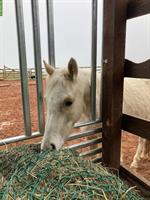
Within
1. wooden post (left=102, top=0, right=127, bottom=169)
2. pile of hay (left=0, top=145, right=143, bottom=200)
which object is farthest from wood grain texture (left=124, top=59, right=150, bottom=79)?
pile of hay (left=0, top=145, right=143, bottom=200)

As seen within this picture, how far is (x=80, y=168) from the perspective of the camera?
805 millimetres

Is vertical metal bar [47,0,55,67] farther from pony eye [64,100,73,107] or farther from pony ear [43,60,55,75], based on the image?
pony eye [64,100,73,107]

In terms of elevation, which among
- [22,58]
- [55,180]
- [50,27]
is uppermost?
[50,27]

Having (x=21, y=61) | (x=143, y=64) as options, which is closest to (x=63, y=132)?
(x=21, y=61)

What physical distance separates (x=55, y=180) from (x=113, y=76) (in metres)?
0.76

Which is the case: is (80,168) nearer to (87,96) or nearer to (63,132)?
(63,132)

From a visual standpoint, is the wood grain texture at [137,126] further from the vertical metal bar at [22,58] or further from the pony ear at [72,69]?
the vertical metal bar at [22,58]

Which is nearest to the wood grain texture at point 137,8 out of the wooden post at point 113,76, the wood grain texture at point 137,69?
the wooden post at point 113,76

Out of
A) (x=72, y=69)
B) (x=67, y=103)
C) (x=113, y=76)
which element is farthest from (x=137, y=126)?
(x=72, y=69)

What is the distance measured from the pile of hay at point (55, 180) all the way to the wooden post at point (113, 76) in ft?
1.53

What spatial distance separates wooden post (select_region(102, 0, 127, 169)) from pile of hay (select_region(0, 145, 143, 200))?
466 mm

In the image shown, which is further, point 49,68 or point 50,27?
point 49,68

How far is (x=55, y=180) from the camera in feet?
2.30

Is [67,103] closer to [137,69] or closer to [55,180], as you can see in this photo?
[137,69]
